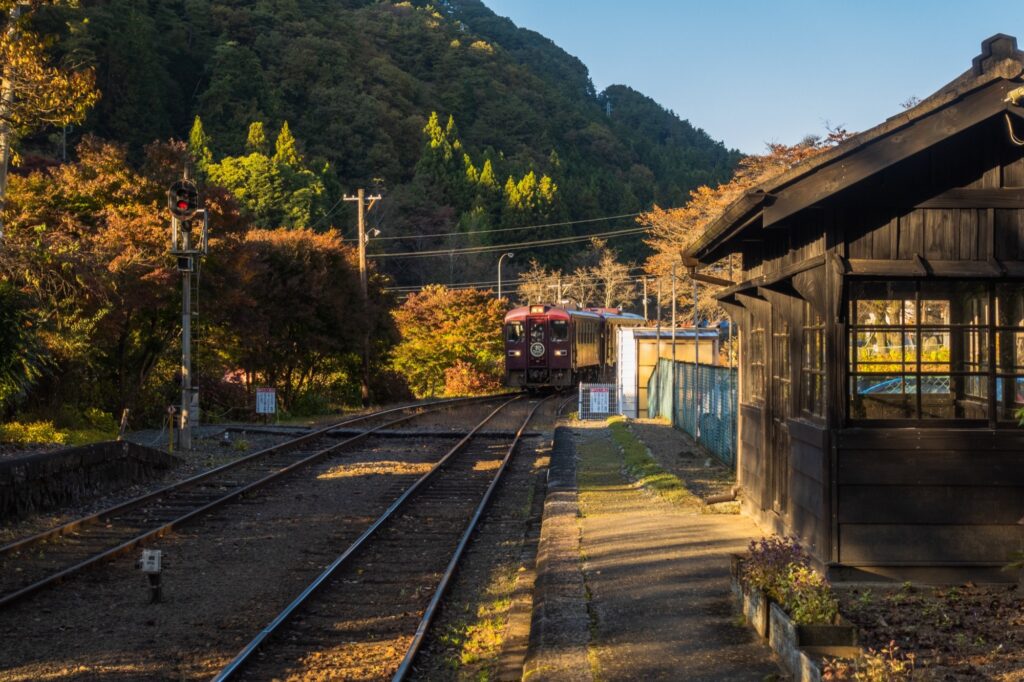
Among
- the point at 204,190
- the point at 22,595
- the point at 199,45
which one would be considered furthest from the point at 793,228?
the point at 199,45

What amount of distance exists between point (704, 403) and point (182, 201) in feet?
33.5

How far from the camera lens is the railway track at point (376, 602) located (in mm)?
7191

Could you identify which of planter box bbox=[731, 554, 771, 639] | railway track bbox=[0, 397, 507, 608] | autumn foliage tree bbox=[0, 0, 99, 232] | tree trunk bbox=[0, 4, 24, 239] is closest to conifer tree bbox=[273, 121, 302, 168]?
tree trunk bbox=[0, 4, 24, 239]

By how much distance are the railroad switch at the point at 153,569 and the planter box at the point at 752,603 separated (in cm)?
447

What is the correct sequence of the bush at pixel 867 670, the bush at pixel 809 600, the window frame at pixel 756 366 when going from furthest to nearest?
the window frame at pixel 756 366 → the bush at pixel 809 600 → the bush at pixel 867 670

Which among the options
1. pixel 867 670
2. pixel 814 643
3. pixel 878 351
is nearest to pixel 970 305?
pixel 878 351

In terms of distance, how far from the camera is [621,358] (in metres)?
31.4

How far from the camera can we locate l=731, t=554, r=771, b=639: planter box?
679cm

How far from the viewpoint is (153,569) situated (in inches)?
345

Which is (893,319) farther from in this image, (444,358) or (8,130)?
(444,358)

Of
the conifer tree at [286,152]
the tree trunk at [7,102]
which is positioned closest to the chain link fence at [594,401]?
the tree trunk at [7,102]

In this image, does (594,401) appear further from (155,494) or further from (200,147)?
(200,147)

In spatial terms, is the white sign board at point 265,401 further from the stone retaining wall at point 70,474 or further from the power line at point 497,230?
the power line at point 497,230

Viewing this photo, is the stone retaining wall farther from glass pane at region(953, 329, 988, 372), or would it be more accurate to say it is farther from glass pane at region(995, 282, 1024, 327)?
glass pane at region(995, 282, 1024, 327)
